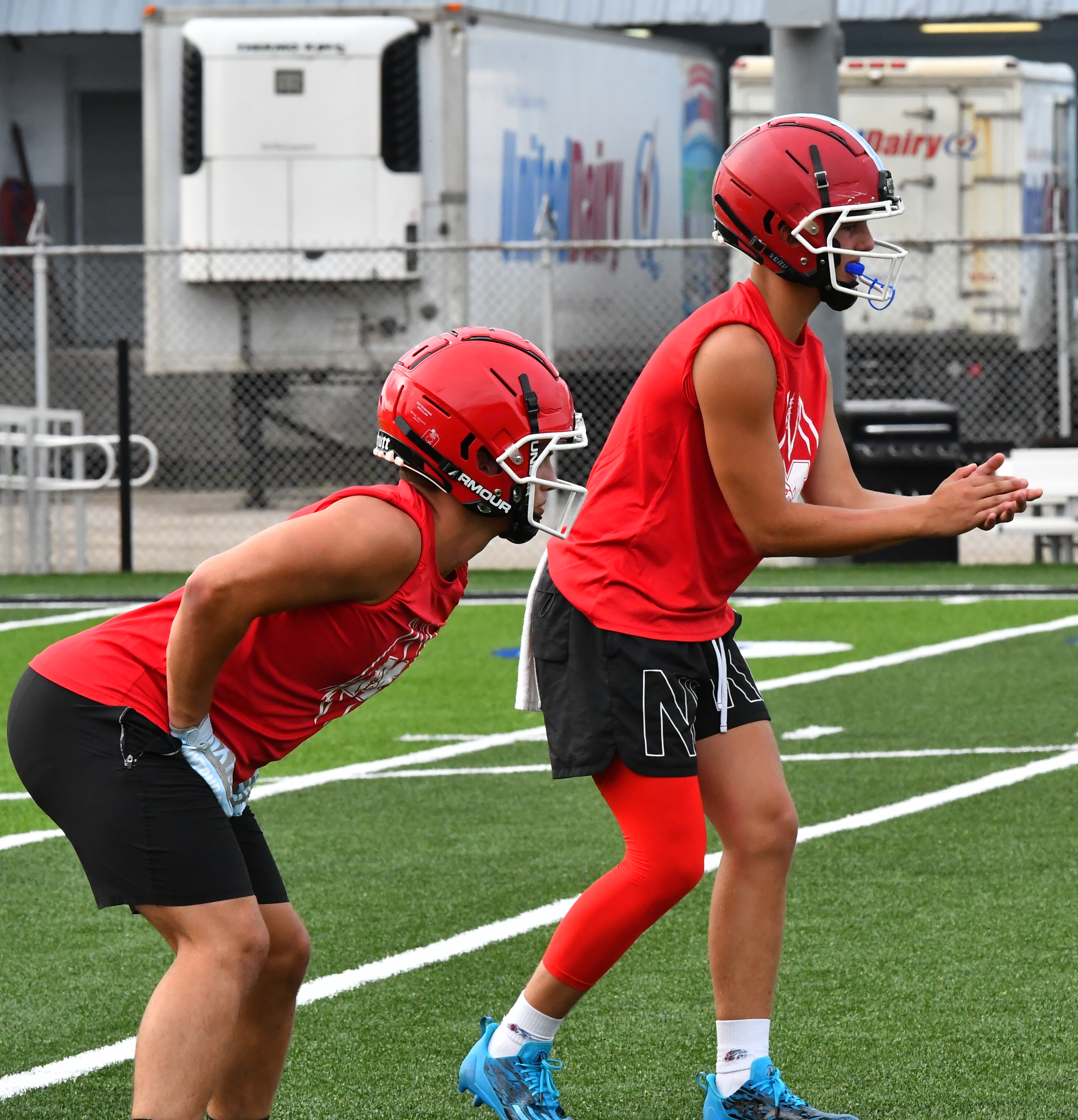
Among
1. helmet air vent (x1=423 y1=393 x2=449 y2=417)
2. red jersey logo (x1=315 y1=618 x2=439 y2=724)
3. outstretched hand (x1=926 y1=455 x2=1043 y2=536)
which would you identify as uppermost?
helmet air vent (x1=423 y1=393 x2=449 y2=417)

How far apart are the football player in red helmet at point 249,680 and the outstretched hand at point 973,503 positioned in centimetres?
80

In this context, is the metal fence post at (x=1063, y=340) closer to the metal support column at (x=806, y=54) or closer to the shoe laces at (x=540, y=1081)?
the metal support column at (x=806, y=54)

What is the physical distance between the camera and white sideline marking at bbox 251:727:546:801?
23.2ft

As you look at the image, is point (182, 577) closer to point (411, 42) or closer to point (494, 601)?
point (494, 601)

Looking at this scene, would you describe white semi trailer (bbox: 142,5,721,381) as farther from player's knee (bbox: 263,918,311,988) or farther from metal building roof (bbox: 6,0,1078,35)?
player's knee (bbox: 263,918,311,988)

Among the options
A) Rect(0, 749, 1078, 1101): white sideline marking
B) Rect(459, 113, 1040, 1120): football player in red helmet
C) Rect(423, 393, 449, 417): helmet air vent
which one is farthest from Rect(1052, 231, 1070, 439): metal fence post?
Rect(423, 393, 449, 417): helmet air vent

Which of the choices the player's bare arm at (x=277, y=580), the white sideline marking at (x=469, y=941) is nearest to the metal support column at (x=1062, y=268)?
the white sideline marking at (x=469, y=941)

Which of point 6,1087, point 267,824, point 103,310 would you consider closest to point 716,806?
point 6,1087

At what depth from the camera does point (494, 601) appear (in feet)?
40.4

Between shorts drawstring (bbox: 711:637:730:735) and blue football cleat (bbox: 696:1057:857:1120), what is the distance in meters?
0.68

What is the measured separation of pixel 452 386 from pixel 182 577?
11.3 m

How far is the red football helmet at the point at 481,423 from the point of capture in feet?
10.4

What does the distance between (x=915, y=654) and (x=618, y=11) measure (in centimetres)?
1648

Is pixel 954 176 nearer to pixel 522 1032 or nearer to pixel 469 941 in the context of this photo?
pixel 469 941
